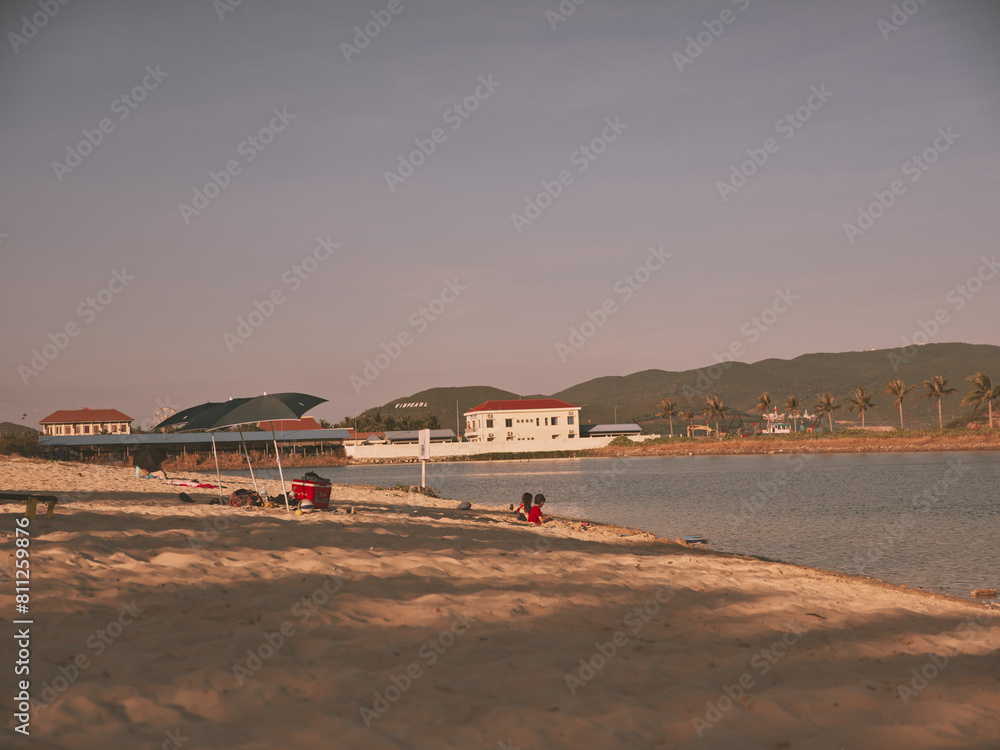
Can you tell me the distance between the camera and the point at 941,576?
1511 centimetres

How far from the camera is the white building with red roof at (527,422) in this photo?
118 meters

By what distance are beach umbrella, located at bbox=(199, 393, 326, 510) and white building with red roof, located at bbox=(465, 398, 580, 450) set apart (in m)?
102

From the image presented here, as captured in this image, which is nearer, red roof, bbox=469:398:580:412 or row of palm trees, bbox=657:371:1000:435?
row of palm trees, bbox=657:371:1000:435

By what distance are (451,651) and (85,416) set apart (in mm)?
150326

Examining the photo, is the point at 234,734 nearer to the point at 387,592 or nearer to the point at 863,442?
the point at 387,592

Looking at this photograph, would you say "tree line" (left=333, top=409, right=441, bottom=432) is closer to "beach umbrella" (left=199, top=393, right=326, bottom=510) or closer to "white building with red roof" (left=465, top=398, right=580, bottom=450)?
"white building with red roof" (left=465, top=398, right=580, bottom=450)

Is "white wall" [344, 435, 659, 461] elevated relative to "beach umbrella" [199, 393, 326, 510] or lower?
lower

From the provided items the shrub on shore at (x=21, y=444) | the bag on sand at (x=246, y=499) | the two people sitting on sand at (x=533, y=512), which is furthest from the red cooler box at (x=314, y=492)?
the shrub on shore at (x=21, y=444)

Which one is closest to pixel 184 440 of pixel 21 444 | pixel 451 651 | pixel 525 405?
pixel 21 444

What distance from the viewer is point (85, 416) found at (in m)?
138

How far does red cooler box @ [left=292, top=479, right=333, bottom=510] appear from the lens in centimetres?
1694

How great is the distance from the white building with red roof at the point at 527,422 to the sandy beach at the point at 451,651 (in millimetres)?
107079

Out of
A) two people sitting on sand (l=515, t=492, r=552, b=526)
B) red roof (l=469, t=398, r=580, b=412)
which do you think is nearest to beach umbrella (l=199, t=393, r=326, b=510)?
two people sitting on sand (l=515, t=492, r=552, b=526)

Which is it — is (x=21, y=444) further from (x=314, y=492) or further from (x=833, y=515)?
(x=833, y=515)
